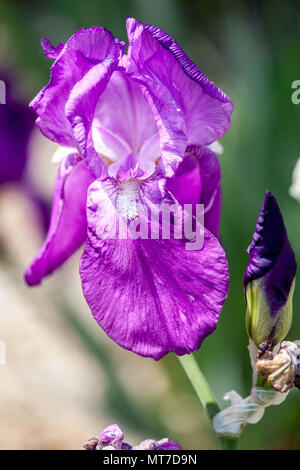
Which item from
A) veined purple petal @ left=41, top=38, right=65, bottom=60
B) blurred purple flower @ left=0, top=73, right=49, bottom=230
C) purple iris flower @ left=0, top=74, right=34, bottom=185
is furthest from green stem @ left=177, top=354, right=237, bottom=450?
purple iris flower @ left=0, top=74, right=34, bottom=185

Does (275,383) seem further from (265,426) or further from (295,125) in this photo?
(295,125)

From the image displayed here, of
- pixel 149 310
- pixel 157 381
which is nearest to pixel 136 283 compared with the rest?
pixel 149 310

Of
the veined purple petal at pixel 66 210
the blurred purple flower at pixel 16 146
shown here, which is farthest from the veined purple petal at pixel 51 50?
the blurred purple flower at pixel 16 146

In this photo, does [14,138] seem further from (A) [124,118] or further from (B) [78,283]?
(A) [124,118]

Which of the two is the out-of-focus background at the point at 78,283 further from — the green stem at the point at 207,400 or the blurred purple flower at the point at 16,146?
the green stem at the point at 207,400

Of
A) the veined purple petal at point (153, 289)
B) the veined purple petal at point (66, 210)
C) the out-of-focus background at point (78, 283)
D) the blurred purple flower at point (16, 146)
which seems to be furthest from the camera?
the blurred purple flower at point (16, 146)

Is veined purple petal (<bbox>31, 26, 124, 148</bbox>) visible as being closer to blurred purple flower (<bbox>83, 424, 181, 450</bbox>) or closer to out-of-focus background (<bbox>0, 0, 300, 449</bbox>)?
blurred purple flower (<bbox>83, 424, 181, 450</bbox>)
